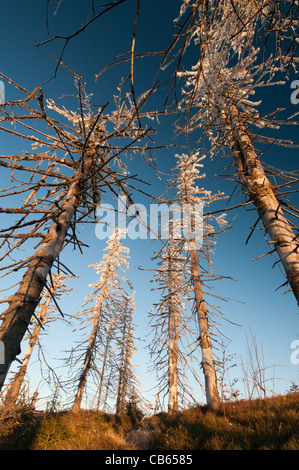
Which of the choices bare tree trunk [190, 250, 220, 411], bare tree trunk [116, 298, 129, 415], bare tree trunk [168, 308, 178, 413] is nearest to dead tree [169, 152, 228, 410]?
bare tree trunk [190, 250, 220, 411]

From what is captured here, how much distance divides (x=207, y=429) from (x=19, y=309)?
5619 mm

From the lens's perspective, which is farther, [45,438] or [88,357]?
[88,357]

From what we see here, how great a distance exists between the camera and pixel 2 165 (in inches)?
97.7

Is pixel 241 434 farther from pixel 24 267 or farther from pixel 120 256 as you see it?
pixel 120 256

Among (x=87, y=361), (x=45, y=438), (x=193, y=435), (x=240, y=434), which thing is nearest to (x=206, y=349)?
(x=193, y=435)

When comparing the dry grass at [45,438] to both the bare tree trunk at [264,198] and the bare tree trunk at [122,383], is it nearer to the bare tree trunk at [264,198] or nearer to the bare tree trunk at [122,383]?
the bare tree trunk at [264,198]

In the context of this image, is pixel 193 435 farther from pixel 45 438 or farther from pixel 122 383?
pixel 122 383

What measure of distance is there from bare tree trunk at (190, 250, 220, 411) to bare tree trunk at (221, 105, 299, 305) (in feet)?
17.7

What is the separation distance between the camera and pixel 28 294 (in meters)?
1.86

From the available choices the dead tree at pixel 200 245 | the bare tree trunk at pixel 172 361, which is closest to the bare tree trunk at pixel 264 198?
the dead tree at pixel 200 245

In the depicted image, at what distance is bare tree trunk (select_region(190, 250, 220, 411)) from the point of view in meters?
6.38

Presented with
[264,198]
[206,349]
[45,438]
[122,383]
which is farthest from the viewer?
[122,383]

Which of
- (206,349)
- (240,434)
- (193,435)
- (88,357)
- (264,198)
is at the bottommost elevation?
(193,435)

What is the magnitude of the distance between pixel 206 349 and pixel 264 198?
5.92 metres
